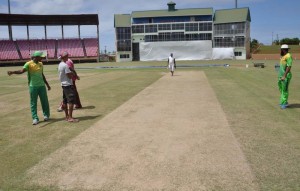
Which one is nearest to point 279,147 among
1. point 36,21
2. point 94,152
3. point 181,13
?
point 94,152

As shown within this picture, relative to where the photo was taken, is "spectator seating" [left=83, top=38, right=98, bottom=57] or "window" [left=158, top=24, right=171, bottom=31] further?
"window" [left=158, top=24, right=171, bottom=31]

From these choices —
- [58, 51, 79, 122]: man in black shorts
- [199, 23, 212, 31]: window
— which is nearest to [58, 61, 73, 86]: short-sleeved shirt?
[58, 51, 79, 122]: man in black shorts

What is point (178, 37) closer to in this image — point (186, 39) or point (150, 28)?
point (186, 39)

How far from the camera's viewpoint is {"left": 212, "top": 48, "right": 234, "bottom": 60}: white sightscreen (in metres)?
70.0

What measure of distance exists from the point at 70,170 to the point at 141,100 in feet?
23.4

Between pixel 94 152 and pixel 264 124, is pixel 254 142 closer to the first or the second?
pixel 264 124

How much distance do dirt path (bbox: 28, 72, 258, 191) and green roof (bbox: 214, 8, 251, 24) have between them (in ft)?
220

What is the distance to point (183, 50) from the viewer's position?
72125mm

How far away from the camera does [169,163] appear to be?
5297 mm

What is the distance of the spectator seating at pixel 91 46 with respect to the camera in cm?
7019

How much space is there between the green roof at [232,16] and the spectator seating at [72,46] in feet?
105

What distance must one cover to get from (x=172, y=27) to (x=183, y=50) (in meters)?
6.42

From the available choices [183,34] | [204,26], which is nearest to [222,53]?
[204,26]

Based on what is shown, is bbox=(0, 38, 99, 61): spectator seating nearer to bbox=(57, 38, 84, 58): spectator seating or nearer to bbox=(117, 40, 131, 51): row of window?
bbox=(57, 38, 84, 58): spectator seating
